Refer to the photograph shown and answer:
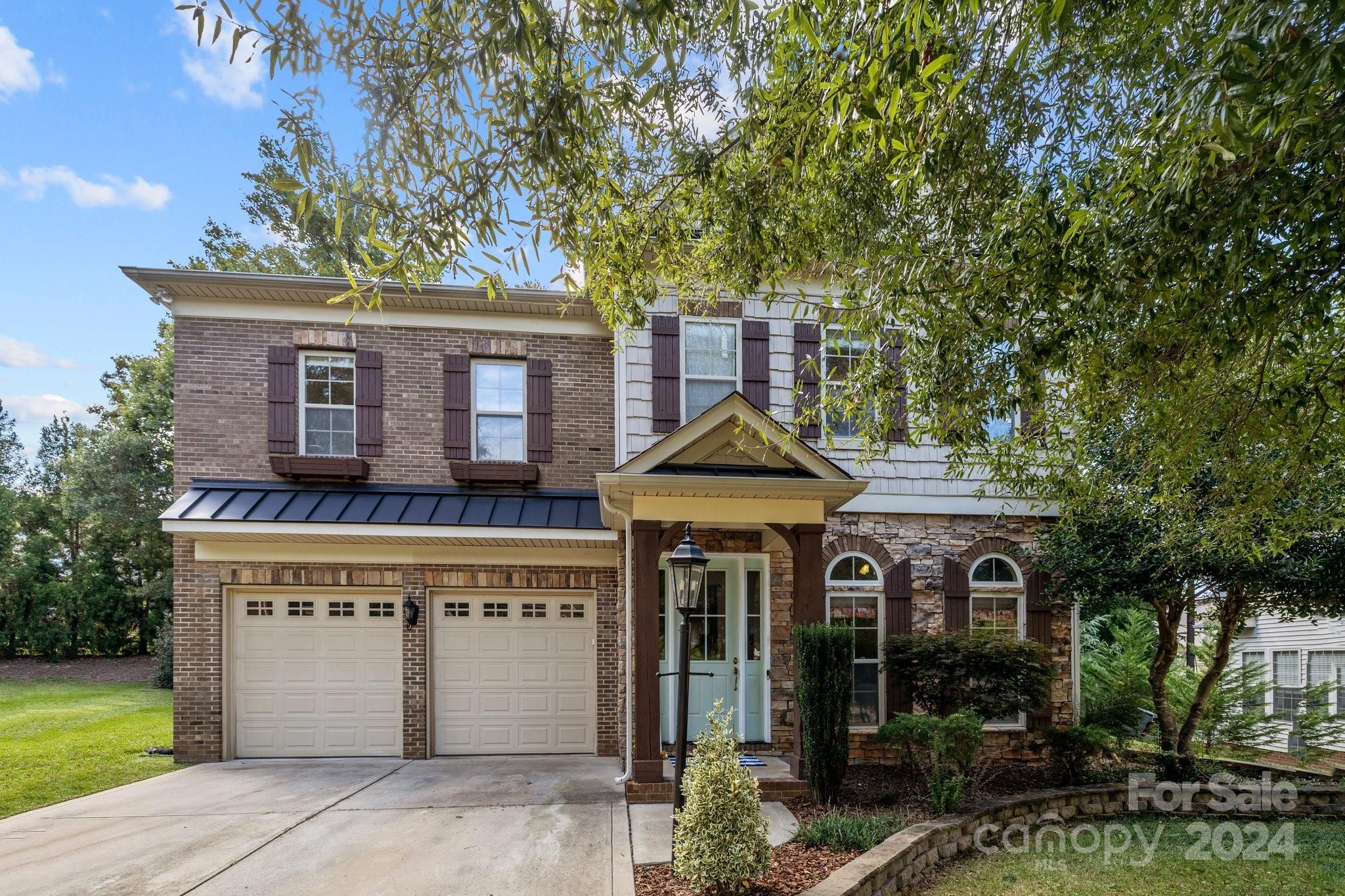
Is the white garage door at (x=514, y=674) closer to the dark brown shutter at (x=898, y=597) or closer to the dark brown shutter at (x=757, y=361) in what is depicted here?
the dark brown shutter at (x=757, y=361)

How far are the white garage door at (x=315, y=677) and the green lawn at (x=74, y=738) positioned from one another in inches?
44.0

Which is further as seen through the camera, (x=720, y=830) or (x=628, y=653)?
(x=628, y=653)

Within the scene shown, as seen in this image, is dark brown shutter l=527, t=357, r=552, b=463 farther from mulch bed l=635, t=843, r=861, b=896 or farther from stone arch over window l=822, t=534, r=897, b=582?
mulch bed l=635, t=843, r=861, b=896

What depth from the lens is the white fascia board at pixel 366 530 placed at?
8.13 meters

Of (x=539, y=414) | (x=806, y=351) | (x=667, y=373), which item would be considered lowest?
(x=539, y=414)

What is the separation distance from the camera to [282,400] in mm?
9047

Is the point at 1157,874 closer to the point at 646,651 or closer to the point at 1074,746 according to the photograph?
the point at 1074,746

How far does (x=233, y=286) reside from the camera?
891cm

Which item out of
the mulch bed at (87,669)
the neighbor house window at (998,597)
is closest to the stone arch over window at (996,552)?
the neighbor house window at (998,597)

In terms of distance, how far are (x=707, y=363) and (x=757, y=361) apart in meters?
0.66

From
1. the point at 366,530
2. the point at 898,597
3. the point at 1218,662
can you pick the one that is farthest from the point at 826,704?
the point at 366,530

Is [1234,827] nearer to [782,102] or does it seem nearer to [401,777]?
[782,102]

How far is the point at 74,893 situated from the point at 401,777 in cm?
320

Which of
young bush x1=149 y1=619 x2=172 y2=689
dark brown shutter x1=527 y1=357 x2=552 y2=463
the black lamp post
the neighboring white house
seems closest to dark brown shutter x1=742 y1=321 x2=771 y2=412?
dark brown shutter x1=527 y1=357 x2=552 y2=463
